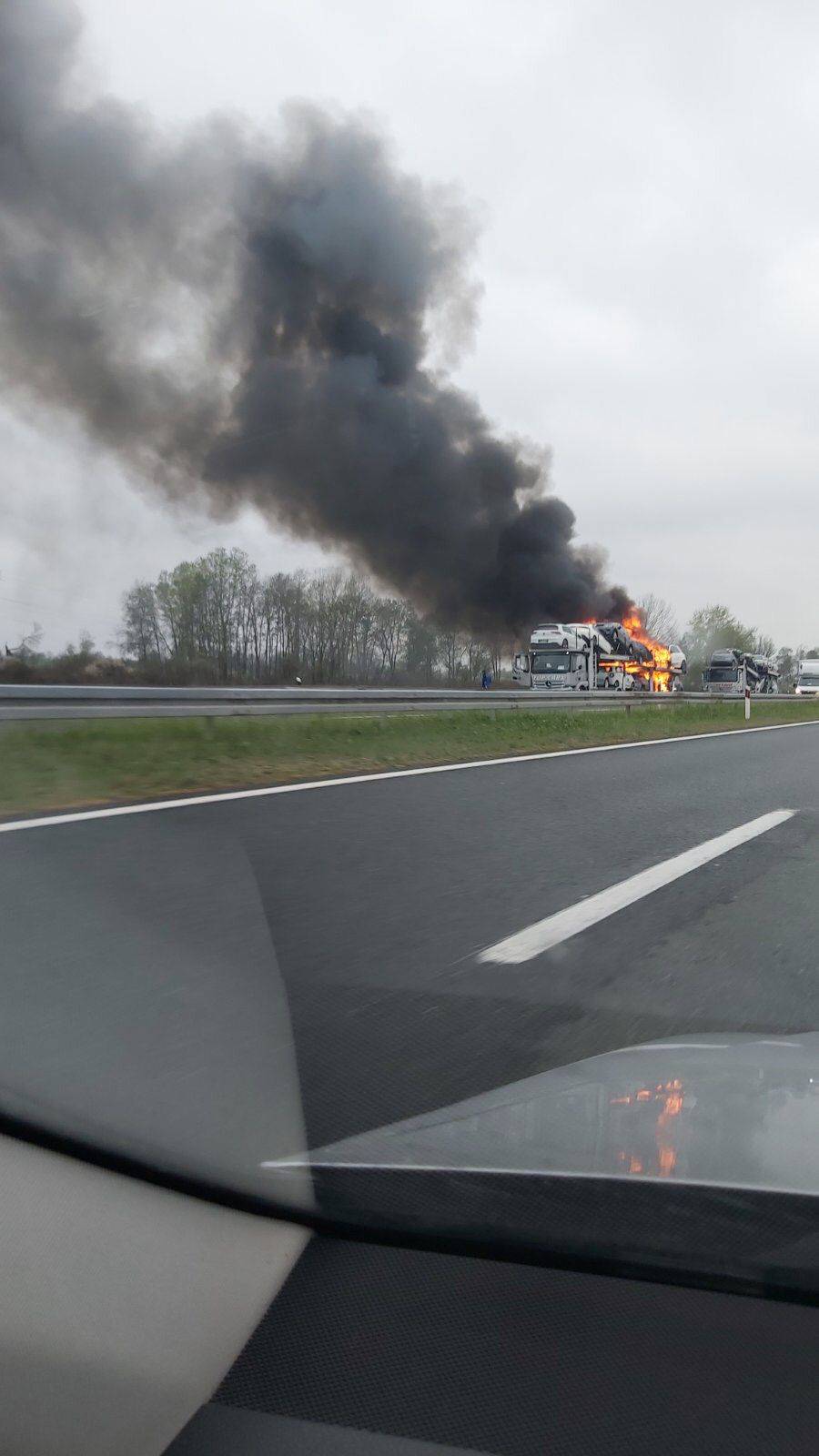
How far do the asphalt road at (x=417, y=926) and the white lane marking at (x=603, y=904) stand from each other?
8cm

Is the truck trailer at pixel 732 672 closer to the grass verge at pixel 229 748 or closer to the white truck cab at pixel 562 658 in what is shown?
the white truck cab at pixel 562 658

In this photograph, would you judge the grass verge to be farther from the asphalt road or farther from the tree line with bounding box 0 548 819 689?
the tree line with bounding box 0 548 819 689

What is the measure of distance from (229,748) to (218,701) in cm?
106

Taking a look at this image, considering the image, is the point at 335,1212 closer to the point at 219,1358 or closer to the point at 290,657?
the point at 219,1358

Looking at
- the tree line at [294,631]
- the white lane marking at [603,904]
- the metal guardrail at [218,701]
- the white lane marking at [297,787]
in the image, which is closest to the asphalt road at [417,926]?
the white lane marking at [603,904]

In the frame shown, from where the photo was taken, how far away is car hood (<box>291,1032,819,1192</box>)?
1819 mm

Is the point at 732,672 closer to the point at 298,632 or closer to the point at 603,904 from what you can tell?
the point at 298,632

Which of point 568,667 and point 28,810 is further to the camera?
point 568,667

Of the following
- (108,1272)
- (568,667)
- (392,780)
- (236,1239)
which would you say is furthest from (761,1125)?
(568,667)

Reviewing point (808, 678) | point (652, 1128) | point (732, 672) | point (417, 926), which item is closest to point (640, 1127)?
point (652, 1128)

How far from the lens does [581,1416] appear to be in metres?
1.53

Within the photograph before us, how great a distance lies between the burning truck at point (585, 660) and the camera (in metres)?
36.8

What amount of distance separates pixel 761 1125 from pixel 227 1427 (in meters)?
0.99

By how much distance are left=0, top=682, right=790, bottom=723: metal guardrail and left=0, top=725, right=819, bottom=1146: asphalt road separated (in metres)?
3.04
